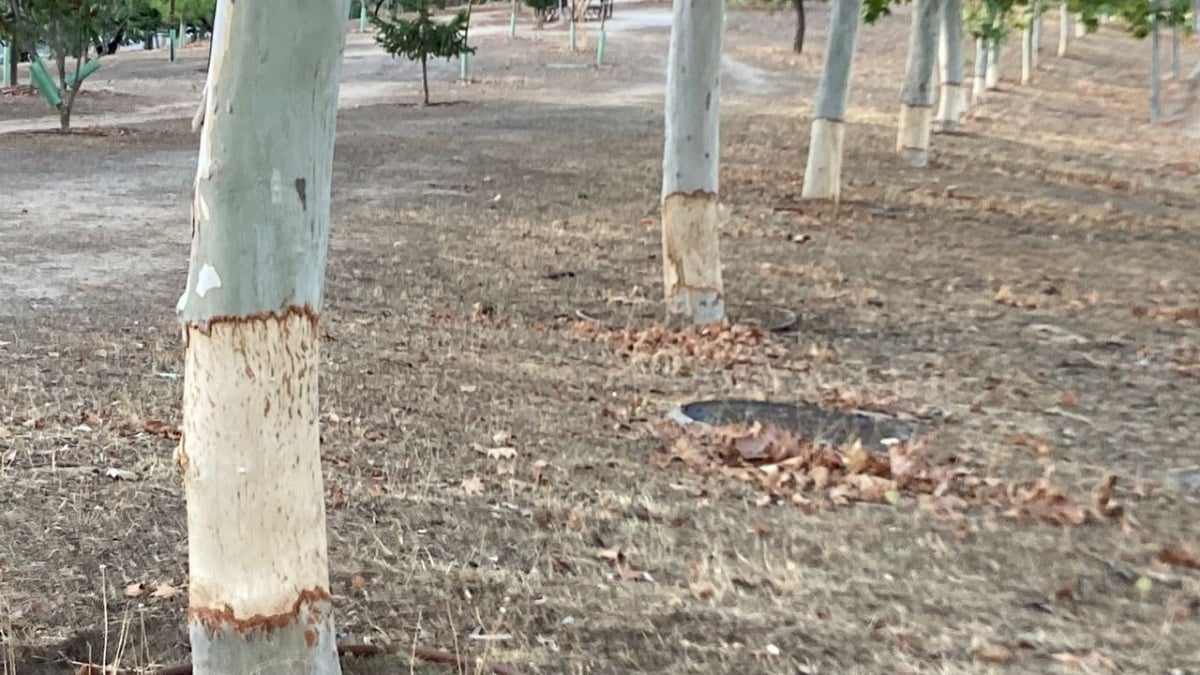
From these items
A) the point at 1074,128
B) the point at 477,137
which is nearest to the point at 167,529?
the point at 477,137

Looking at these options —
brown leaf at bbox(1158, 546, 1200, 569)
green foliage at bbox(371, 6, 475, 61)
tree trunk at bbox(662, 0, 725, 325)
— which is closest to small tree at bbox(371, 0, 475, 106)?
green foliage at bbox(371, 6, 475, 61)

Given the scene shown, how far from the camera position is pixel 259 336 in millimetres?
3152

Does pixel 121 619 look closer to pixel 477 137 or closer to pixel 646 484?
pixel 646 484

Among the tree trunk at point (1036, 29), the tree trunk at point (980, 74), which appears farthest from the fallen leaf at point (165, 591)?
the tree trunk at point (980, 74)

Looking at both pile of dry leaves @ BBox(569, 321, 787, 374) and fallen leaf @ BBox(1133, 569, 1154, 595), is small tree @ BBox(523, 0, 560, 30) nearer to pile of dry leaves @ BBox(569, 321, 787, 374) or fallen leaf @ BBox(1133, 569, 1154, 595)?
pile of dry leaves @ BBox(569, 321, 787, 374)

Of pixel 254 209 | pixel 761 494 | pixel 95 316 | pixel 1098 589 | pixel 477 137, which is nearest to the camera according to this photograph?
pixel 254 209

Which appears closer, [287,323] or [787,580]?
[287,323]

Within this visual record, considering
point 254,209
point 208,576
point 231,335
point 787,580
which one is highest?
point 254,209

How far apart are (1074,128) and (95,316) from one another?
24.7m

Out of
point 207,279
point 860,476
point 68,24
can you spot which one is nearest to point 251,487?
point 207,279

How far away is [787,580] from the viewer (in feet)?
15.7

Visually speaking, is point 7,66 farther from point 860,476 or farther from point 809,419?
point 860,476

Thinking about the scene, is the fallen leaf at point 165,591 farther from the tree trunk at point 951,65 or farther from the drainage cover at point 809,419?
the tree trunk at point 951,65

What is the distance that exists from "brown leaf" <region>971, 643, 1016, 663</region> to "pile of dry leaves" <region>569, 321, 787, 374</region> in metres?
3.99
